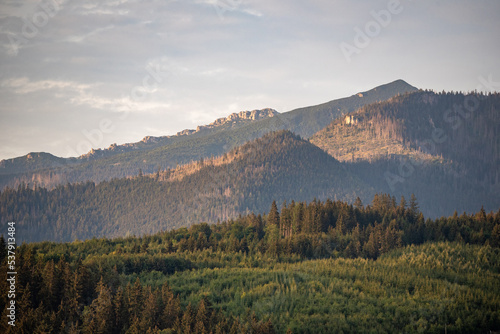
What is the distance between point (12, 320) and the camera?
9769 cm

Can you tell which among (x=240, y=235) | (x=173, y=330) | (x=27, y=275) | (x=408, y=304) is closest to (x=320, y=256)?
(x=240, y=235)

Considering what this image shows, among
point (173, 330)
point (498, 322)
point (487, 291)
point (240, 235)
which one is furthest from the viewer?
point (240, 235)

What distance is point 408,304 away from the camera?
115438 millimetres

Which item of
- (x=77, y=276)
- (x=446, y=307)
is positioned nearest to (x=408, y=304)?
(x=446, y=307)

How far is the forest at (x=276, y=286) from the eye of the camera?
107812 mm

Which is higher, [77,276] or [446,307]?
[77,276]

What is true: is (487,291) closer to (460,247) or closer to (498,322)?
(498,322)

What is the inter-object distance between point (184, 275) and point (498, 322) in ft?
256

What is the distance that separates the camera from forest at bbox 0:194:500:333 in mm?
107812

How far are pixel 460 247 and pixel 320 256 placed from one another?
42.7 metres

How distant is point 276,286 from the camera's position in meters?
129

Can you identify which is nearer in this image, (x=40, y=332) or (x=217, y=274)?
(x=40, y=332)

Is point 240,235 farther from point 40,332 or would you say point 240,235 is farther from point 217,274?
point 40,332

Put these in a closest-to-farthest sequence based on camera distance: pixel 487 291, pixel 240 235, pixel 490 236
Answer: pixel 487 291
pixel 490 236
pixel 240 235
